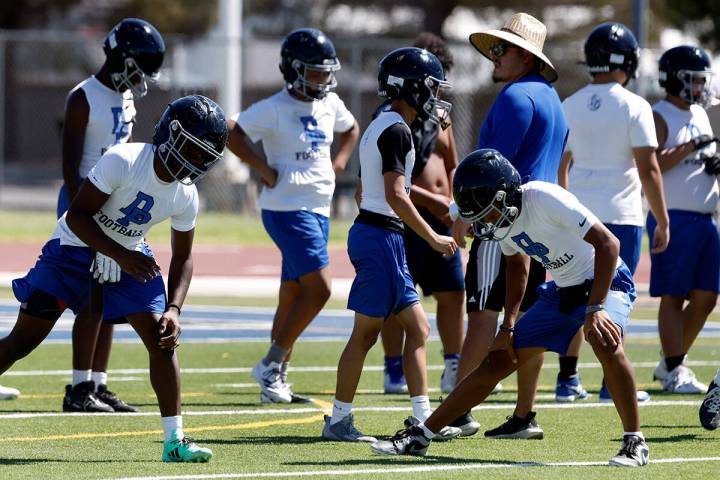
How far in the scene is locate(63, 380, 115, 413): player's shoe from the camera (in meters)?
9.01

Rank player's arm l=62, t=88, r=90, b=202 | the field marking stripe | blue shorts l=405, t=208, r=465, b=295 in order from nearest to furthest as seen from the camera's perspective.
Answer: the field marking stripe
player's arm l=62, t=88, r=90, b=202
blue shorts l=405, t=208, r=465, b=295

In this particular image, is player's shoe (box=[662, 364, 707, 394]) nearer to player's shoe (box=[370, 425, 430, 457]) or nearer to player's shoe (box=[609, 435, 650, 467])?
player's shoe (box=[609, 435, 650, 467])

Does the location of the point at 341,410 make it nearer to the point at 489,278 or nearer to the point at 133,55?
the point at 489,278

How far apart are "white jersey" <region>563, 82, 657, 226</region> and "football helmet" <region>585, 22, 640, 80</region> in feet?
0.44

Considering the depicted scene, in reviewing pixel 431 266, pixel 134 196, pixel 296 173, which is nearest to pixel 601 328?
pixel 134 196

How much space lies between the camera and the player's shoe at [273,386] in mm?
9578

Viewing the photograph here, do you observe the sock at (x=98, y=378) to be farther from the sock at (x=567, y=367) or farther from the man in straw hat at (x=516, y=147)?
the sock at (x=567, y=367)

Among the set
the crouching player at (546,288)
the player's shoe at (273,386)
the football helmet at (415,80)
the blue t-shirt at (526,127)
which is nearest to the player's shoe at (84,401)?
the player's shoe at (273,386)

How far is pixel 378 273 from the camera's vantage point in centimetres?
802

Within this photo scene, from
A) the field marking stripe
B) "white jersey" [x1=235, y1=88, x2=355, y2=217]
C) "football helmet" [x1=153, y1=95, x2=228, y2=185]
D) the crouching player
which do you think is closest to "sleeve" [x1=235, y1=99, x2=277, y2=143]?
"white jersey" [x1=235, y1=88, x2=355, y2=217]

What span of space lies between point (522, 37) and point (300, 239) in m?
2.17

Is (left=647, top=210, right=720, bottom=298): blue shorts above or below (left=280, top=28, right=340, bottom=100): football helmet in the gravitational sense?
below

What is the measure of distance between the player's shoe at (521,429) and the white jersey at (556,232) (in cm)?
115

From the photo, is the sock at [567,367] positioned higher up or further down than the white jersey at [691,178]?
further down
